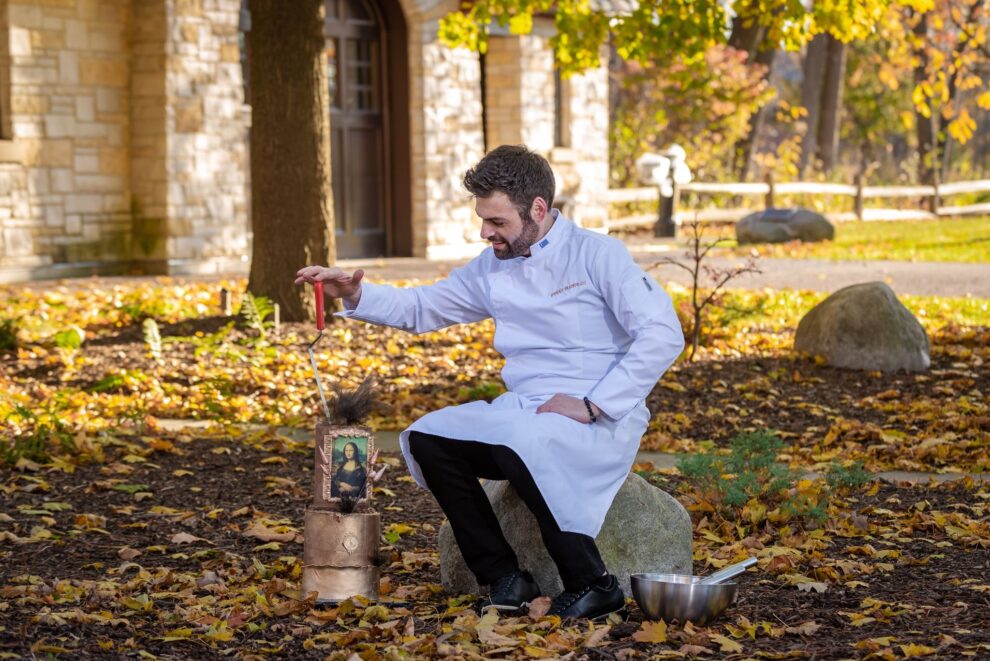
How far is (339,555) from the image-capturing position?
454 cm

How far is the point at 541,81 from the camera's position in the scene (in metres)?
18.5

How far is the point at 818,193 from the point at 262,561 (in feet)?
76.2

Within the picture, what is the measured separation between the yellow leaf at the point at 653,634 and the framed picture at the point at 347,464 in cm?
101

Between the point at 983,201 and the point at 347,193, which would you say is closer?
the point at 347,193

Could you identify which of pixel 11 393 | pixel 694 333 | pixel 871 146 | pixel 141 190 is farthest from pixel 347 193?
pixel 871 146

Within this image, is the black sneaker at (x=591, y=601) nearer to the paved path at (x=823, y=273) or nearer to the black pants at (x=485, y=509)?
the black pants at (x=485, y=509)

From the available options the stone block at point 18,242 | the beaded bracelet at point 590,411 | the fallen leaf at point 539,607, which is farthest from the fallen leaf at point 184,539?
the stone block at point 18,242

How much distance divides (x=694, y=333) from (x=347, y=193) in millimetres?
7883

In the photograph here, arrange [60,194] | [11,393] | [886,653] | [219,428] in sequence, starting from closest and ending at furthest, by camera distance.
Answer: [886,653] → [219,428] → [11,393] → [60,194]

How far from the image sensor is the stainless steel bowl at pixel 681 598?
4.17 m

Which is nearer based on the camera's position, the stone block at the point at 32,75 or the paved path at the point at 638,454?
the paved path at the point at 638,454

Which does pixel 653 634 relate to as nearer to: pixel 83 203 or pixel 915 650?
pixel 915 650

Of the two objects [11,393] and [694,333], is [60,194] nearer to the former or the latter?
[11,393]

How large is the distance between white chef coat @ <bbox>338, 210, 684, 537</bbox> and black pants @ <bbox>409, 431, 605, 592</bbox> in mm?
35
